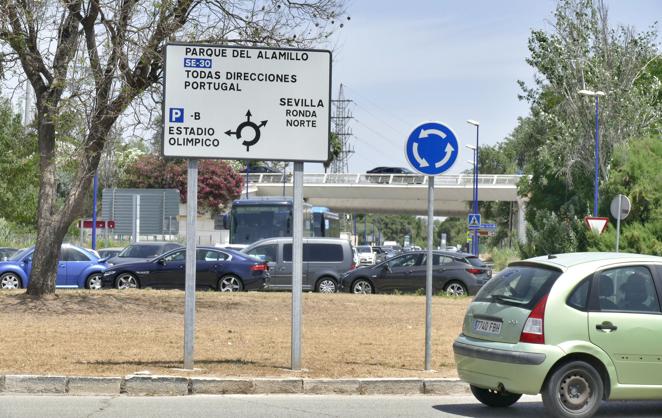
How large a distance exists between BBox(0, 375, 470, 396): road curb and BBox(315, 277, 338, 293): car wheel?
60.7 ft

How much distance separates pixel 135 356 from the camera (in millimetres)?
13000

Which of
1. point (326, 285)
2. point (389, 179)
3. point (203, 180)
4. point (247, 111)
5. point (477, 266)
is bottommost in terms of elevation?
point (326, 285)

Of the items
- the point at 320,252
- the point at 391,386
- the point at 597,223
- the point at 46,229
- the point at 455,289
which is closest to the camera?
the point at 391,386

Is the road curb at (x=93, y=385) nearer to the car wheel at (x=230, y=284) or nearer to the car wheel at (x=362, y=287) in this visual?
the car wheel at (x=230, y=284)

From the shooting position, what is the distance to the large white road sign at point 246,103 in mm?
11883

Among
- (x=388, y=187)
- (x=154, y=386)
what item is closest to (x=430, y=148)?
(x=154, y=386)

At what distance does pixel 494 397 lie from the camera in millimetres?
10516

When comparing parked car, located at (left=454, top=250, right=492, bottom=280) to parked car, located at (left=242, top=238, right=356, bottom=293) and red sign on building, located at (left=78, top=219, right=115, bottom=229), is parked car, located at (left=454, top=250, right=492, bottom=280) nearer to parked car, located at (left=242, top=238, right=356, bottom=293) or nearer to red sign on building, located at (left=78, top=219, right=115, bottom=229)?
parked car, located at (left=242, top=238, right=356, bottom=293)

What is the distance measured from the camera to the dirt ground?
12242 millimetres

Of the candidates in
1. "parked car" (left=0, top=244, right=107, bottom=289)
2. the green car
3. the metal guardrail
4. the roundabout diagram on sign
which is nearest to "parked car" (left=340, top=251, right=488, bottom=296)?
"parked car" (left=0, top=244, right=107, bottom=289)

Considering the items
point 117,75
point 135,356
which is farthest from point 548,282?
point 117,75

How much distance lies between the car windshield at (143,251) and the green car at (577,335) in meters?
24.4

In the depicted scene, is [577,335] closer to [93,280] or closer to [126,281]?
[126,281]

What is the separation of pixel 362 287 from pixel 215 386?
18.0 meters
